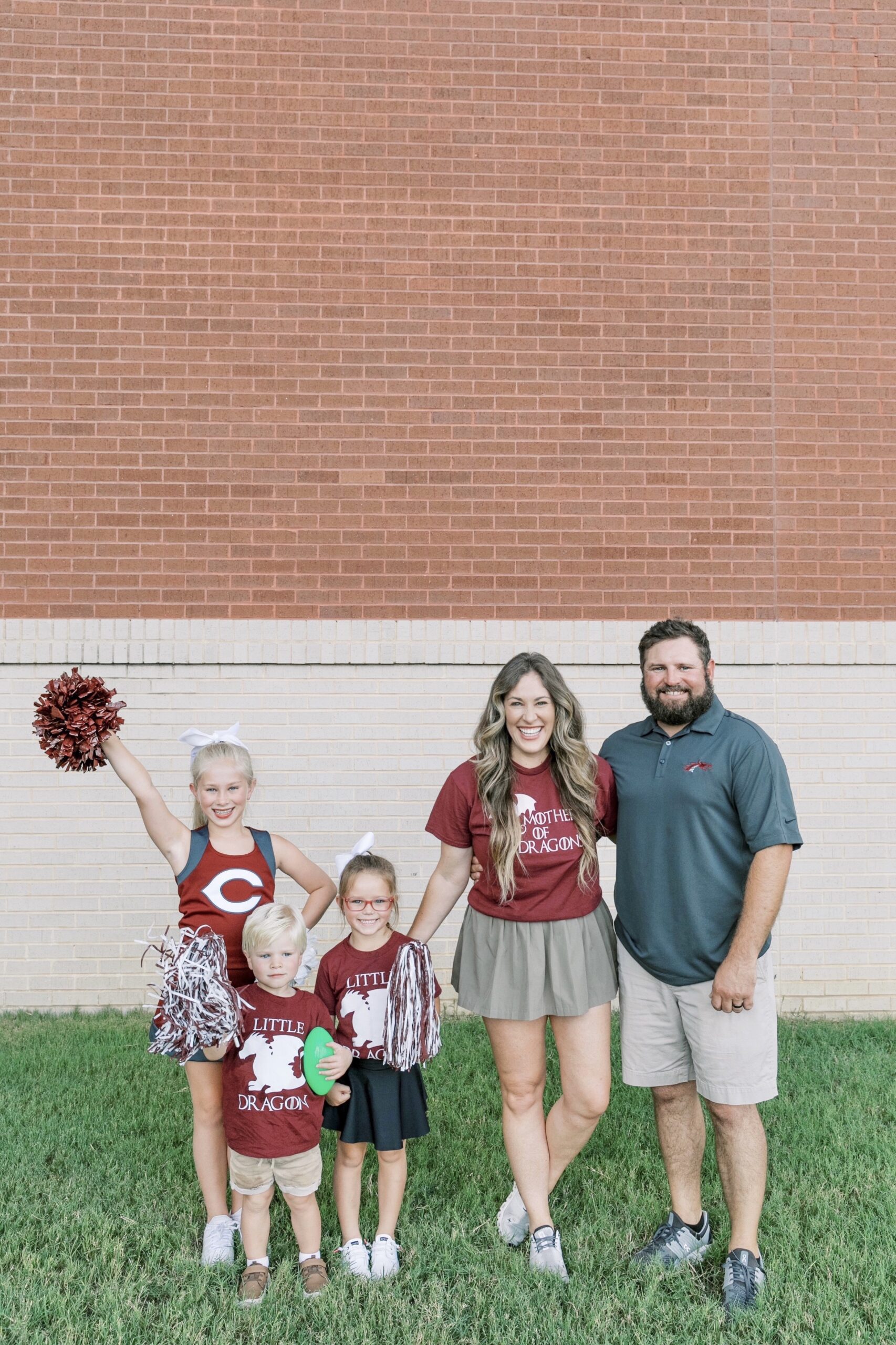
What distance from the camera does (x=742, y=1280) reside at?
3.02 metres

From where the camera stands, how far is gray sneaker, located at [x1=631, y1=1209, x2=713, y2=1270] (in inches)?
127

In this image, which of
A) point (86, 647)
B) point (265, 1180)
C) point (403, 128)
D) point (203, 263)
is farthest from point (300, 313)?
point (265, 1180)

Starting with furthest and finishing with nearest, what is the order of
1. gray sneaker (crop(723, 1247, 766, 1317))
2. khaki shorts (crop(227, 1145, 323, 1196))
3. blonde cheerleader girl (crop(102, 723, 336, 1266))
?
blonde cheerleader girl (crop(102, 723, 336, 1266)), khaki shorts (crop(227, 1145, 323, 1196)), gray sneaker (crop(723, 1247, 766, 1317))

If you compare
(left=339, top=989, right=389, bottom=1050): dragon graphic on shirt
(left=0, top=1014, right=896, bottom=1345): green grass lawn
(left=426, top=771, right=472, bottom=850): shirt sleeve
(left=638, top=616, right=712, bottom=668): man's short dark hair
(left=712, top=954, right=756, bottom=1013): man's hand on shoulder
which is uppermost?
(left=638, top=616, right=712, bottom=668): man's short dark hair

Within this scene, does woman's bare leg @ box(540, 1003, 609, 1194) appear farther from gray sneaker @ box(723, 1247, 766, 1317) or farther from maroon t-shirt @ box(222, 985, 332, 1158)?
maroon t-shirt @ box(222, 985, 332, 1158)

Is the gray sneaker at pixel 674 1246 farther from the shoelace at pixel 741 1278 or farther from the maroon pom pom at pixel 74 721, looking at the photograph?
the maroon pom pom at pixel 74 721

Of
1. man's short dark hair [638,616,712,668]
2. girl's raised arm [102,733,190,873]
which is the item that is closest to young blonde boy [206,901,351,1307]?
girl's raised arm [102,733,190,873]

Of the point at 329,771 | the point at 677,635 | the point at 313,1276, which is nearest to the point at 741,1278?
the point at 313,1276

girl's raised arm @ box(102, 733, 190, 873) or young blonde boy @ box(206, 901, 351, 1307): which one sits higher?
girl's raised arm @ box(102, 733, 190, 873)

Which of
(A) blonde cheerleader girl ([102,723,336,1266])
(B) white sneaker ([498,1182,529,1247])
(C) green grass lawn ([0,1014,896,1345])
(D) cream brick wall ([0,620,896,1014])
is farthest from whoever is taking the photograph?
(D) cream brick wall ([0,620,896,1014])

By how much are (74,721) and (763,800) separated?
2.19 m

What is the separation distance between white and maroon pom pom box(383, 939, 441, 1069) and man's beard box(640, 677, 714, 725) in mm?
1084

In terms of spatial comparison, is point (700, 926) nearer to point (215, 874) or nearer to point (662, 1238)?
point (662, 1238)

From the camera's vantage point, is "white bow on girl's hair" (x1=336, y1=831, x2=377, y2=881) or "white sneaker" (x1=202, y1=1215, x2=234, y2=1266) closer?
"white sneaker" (x1=202, y1=1215, x2=234, y2=1266)
